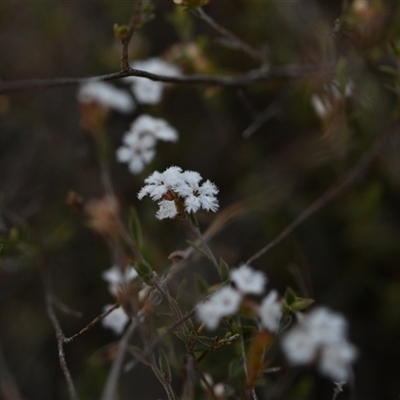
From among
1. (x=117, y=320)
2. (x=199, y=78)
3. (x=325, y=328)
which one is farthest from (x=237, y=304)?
(x=199, y=78)

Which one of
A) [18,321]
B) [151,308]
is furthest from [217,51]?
[151,308]

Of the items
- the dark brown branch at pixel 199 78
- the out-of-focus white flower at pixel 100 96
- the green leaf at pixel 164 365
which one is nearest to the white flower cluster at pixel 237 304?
the green leaf at pixel 164 365

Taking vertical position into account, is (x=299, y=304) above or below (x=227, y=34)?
below

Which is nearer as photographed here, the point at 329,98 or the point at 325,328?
the point at 325,328

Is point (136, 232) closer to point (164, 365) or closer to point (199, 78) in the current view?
point (164, 365)

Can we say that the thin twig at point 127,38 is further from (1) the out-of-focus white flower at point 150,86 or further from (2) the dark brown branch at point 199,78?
(1) the out-of-focus white flower at point 150,86

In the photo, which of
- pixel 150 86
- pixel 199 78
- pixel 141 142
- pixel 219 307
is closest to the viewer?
pixel 219 307

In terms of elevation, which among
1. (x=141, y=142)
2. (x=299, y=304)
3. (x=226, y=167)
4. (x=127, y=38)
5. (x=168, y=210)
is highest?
(x=226, y=167)
